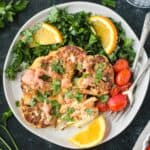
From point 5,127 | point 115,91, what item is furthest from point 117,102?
point 5,127

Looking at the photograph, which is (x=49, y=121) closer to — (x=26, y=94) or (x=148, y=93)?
(x=26, y=94)

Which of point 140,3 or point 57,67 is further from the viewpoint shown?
point 140,3

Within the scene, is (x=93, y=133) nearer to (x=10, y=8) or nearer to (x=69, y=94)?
(x=69, y=94)

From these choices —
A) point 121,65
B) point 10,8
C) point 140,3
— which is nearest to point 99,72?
point 121,65

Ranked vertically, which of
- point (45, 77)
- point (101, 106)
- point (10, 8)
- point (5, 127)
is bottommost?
point (5, 127)

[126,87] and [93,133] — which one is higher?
[126,87]

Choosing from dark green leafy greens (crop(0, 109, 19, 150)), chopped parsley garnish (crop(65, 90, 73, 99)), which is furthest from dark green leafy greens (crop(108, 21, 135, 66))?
dark green leafy greens (crop(0, 109, 19, 150))

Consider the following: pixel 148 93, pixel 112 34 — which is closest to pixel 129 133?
pixel 148 93

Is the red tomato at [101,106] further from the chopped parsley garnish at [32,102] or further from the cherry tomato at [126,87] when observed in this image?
the chopped parsley garnish at [32,102]
